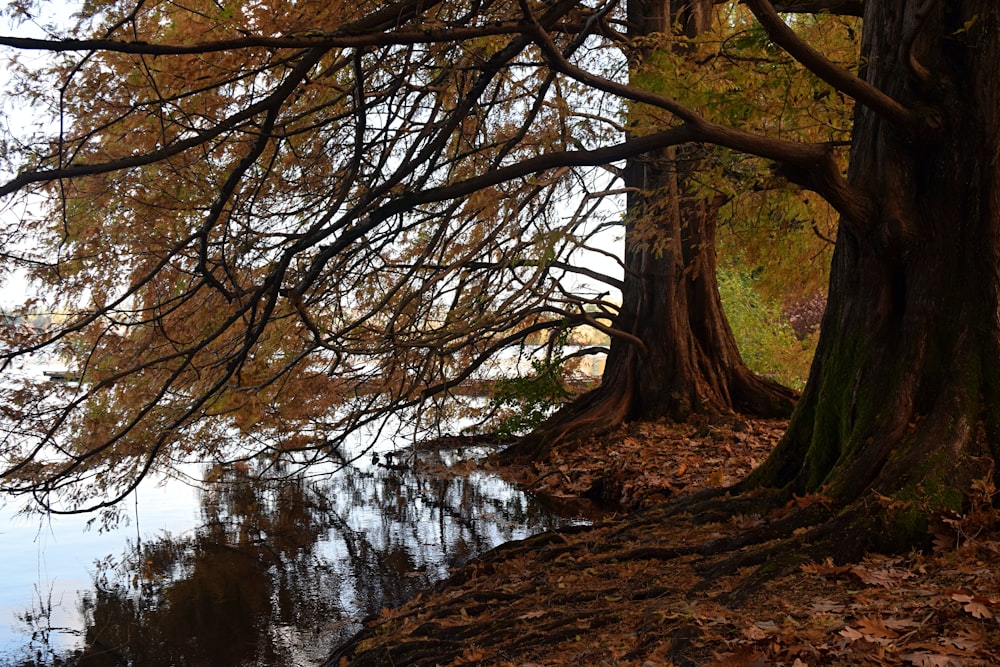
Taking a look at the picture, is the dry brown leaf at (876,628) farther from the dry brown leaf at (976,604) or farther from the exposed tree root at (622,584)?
the exposed tree root at (622,584)

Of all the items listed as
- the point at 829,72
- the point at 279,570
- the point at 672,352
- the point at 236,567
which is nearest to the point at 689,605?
the point at 829,72

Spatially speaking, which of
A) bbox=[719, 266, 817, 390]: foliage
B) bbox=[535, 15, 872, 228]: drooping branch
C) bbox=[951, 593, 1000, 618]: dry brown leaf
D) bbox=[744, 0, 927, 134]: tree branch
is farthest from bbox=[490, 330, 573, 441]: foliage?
bbox=[951, 593, 1000, 618]: dry brown leaf

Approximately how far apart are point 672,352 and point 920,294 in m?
7.86

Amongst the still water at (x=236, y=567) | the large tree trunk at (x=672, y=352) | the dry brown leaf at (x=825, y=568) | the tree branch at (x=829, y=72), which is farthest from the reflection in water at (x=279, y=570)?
the tree branch at (x=829, y=72)

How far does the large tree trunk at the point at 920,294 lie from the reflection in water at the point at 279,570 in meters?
4.08

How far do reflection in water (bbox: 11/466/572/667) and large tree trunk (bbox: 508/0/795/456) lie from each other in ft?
7.37

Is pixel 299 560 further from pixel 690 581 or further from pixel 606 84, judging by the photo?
pixel 606 84

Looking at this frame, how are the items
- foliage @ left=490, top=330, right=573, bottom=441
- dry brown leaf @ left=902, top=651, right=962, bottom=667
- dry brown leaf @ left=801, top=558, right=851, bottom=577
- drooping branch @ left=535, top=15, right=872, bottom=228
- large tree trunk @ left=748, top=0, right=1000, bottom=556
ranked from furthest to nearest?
foliage @ left=490, top=330, right=573, bottom=441, large tree trunk @ left=748, top=0, right=1000, bottom=556, drooping branch @ left=535, top=15, right=872, bottom=228, dry brown leaf @ left=801, top=558, right=851, bottom=577, dry brown leaf @ left=902, top=651, right=962, bottom=667

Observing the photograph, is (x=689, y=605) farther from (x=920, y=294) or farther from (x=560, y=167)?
(x=560, y=167)

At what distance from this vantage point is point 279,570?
885cm

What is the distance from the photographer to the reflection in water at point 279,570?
6.97 meters

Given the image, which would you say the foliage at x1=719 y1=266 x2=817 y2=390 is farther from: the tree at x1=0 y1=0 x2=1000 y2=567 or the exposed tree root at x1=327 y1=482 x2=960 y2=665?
the exposed tree root at x1=327 y1=482 x2=960 y2=665

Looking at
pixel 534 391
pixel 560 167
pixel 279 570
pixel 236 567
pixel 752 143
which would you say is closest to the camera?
pixel 752 143

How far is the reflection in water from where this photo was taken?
275 inches
